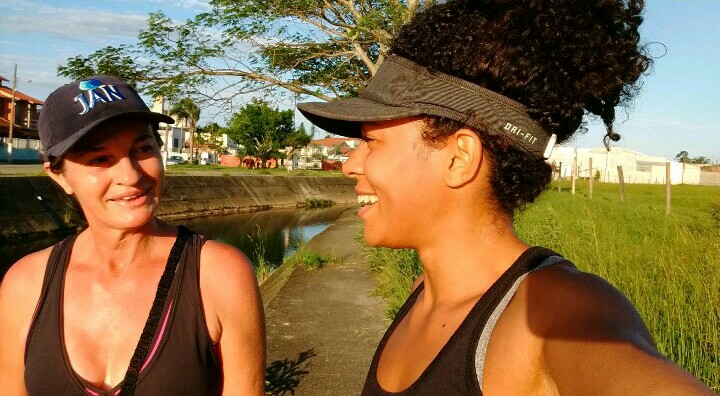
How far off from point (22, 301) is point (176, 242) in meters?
0.54

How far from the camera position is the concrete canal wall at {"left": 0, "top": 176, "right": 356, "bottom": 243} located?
1823cm

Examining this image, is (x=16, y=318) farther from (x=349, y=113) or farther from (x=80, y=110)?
(x=349, y=113)

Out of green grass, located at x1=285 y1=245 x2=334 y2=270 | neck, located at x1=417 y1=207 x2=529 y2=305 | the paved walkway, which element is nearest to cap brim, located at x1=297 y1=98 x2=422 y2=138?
neck, located at x1=417 y1=207 x2=529 y2=305

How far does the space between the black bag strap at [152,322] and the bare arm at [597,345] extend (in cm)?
131

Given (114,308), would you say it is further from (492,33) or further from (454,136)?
(492,33)

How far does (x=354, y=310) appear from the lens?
7.27 m

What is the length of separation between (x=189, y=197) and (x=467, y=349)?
25.8m

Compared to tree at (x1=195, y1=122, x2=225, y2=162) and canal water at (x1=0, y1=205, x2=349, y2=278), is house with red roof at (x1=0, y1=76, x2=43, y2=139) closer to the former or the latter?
tree at (x1=195, y1=122, x2=225, y2=162)

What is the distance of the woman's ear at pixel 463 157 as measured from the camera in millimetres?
1557

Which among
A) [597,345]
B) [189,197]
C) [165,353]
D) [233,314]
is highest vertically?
[597,345]

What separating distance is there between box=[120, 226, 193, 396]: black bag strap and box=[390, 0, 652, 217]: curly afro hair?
1.05 meters

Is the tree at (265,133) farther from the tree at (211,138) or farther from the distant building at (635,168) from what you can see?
the distant building at (635,168)

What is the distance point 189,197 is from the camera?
86.3 feet

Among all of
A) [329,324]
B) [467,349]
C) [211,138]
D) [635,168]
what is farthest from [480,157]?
[635,168]
